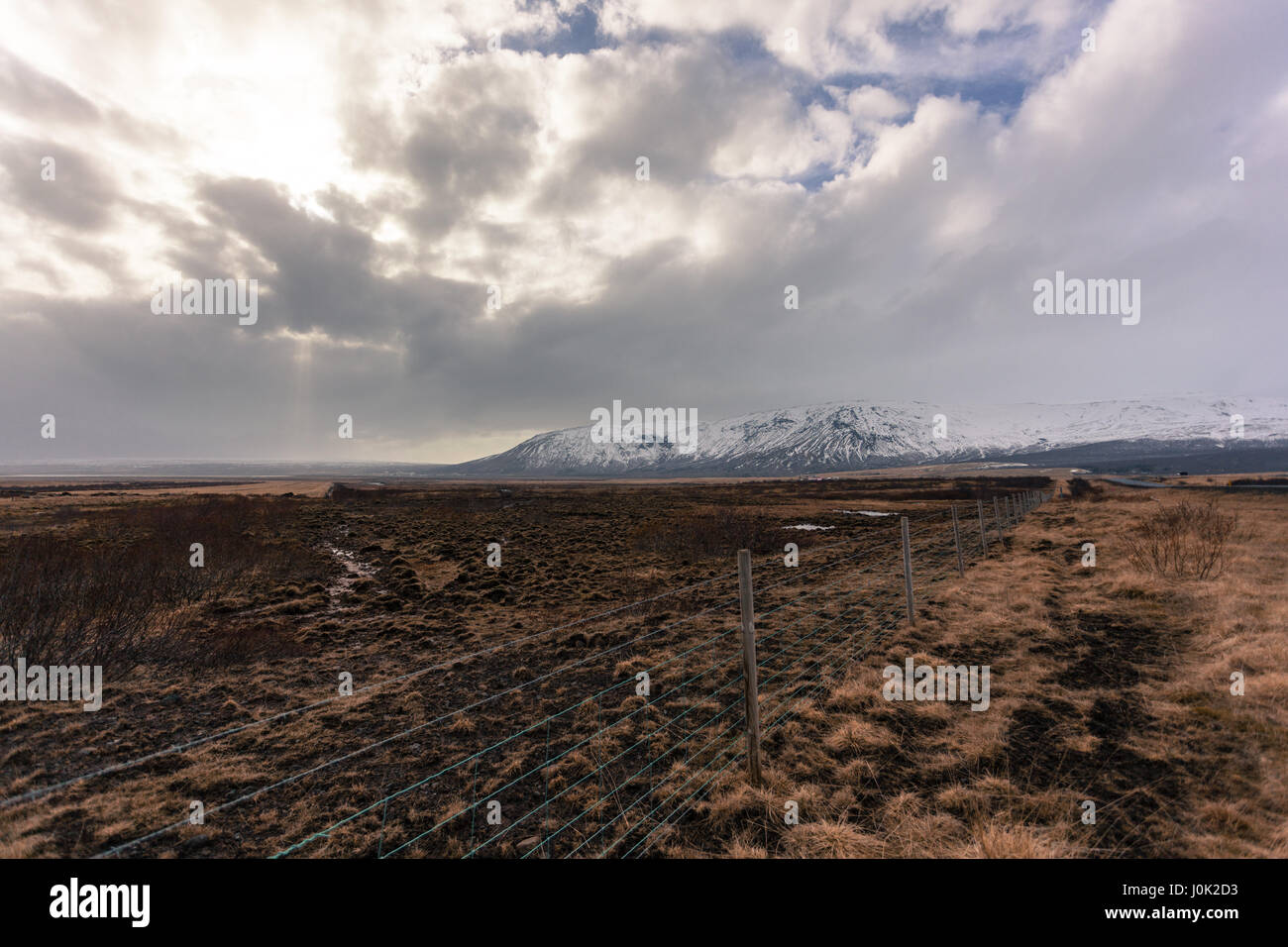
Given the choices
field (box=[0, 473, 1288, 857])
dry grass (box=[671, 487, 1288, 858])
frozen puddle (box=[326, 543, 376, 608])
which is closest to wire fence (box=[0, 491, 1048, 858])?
field (box=[0, 473, 1288, 857])

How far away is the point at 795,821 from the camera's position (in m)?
4.15

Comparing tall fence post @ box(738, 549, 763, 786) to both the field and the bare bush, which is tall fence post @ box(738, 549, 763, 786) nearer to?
the field

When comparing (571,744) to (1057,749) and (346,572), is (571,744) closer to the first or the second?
(1057,749)

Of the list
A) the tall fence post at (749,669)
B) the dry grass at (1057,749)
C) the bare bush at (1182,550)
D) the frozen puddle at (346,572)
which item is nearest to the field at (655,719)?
the dry grass at (1057,749)

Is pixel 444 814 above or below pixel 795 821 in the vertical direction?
below

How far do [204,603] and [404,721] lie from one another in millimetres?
11288

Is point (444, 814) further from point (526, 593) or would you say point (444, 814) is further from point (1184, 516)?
point (1184, 516)

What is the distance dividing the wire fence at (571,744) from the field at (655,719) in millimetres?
44

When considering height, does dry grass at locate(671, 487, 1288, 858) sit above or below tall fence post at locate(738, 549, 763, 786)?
below

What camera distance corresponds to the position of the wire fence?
4.47 meters

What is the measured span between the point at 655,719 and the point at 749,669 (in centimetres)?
291

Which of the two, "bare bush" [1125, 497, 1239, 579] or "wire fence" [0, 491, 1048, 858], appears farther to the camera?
"bare bush" [1125, 497, 1239, 579]

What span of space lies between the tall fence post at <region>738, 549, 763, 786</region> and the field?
245mm
